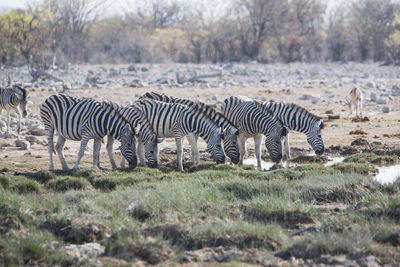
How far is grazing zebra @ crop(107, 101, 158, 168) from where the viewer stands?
33.6 feet

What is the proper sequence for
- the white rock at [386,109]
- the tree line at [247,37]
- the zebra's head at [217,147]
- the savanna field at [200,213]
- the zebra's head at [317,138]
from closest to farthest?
1. the savanna field at [200,213]
2. the zebra's head at [217,147]
3. the zebra's head at [317,138]
4. the white rock at [386,109]
5. the tree line at [247,37]

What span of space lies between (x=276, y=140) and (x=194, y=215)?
4.33 meters

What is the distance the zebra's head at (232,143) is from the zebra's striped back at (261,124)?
0.60 metres

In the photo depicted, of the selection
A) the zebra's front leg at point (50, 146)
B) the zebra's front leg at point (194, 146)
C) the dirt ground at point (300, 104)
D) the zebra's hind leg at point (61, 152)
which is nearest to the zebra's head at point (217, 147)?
the zebra's front leg at point (194, 146)

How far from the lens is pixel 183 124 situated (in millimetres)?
10305

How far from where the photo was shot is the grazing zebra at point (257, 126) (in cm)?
1066

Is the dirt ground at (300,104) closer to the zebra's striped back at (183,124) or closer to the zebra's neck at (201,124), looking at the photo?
the zebra's striped back at (183,124)

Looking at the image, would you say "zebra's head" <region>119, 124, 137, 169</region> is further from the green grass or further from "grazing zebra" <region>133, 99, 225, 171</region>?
"grazing zebra" <region>133, 99, 225, 171</region>

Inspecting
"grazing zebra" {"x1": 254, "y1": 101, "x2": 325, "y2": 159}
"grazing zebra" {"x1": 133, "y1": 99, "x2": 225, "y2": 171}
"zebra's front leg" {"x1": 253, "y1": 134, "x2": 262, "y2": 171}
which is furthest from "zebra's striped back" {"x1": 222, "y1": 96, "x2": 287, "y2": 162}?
"grazing zebra" {"x1": 133, "y1": 99, "x2": 225, "y2": 171}

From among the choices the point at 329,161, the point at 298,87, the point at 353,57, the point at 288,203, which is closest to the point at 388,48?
the point at 353,57

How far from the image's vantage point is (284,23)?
49.7m

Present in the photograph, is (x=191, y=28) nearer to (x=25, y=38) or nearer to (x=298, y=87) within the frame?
(x=25, y=38)

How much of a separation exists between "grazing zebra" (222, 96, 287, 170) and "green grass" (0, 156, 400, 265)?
155 centimetres

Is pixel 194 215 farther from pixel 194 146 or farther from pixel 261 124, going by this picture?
pixel 261 124
